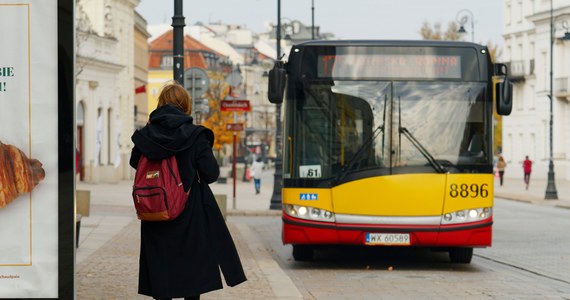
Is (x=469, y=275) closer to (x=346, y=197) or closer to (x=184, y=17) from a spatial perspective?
(x=346, y=197)

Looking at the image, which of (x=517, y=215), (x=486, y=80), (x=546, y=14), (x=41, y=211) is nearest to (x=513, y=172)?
(x=546, y=14)

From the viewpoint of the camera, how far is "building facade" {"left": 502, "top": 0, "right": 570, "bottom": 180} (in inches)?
3287

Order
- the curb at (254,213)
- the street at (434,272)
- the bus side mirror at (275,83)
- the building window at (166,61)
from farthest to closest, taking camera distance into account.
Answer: the building window at (166,61), the curb at (254,213), the bus side mirror at (275,83), the street at (434,272)

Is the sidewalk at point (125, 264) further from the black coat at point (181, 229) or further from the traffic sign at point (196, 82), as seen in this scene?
the black coat at point (181, 229)

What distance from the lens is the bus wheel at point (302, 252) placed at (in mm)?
17669

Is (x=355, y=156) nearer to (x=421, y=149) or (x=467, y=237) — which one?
(x=421, y=149)

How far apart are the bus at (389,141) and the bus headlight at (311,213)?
0.01 m

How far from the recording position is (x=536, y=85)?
3499 inches

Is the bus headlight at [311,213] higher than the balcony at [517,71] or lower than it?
lower

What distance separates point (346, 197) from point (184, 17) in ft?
10.5

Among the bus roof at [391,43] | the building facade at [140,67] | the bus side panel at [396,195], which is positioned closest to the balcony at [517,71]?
the building facade at [140,67]

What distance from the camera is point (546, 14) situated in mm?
85500

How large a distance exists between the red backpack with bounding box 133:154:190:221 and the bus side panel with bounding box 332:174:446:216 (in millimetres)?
8034

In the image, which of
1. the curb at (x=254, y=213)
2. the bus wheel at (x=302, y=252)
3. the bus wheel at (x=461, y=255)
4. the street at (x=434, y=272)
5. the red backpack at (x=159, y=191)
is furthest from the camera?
the curb at (x=254, y=213)
